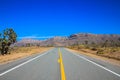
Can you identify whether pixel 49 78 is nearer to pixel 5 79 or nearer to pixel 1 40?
pixel 5 79

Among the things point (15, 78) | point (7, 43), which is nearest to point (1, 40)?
point (7, 43)

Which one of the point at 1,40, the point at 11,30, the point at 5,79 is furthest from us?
the point at 11,30

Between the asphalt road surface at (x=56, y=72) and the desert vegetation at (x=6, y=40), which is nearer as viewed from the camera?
the asphalt road surface at (x=56, y=72)

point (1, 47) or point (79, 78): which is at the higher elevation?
point (1, 47)

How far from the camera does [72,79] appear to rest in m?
8.05

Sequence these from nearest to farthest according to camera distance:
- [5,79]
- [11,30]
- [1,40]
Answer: [5,79] → [1,40] → [11,30]

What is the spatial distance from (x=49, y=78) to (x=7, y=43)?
44.6 m

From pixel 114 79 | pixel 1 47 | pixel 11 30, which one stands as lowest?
pixel 114 79

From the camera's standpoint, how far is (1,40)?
4944cm

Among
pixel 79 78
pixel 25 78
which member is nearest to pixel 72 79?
pixel 79 78

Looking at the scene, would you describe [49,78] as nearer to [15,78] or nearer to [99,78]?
[15,78]

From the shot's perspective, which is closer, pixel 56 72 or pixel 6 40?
pixel 56 72

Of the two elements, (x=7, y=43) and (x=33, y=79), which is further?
(x=7, y=43)

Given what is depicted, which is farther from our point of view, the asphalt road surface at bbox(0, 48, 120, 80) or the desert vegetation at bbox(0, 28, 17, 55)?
the desert vegetation at bbox(0, 28, 17, 55)
